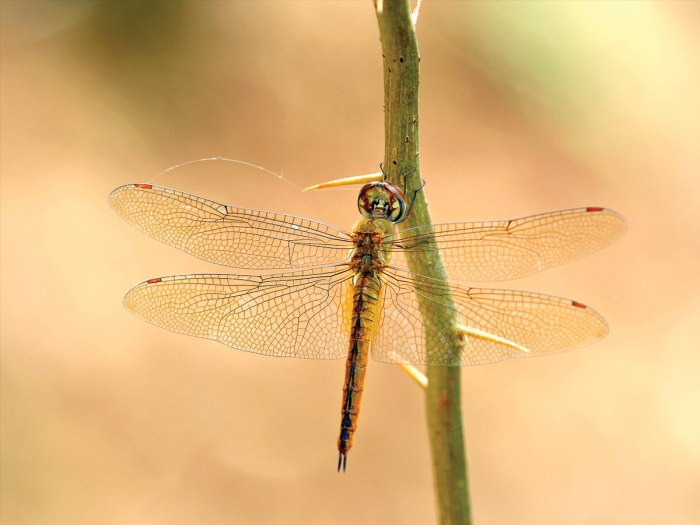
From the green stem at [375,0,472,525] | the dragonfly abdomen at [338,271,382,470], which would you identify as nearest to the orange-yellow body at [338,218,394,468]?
the dragonfly abdomen at [338,271,382,470]

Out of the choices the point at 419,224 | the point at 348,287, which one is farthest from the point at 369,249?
the point at 419,224

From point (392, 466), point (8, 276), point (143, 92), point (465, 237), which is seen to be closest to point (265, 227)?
point (465, 237)

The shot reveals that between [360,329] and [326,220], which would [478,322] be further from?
[326,220]

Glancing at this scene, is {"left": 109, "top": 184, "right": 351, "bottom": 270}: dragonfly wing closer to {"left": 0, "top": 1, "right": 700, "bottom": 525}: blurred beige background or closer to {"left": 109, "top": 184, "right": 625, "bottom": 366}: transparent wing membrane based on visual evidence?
{"left": 109, "top": 184, "right": 625, "bottom": 366}: transparent wing membrane

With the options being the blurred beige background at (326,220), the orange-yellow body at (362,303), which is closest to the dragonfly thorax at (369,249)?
the orange-yellow body at (362,303)

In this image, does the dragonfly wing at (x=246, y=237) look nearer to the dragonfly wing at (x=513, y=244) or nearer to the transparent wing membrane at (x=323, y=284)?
the transparent wing membrane at (x=323, y=284)

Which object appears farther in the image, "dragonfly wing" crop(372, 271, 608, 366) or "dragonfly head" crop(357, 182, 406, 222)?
"dragonfly wing" crop(372, 271, 608, 366)
